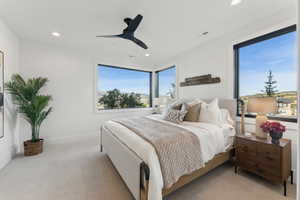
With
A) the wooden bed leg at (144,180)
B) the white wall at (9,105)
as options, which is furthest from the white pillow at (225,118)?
the white wall at (9,105)

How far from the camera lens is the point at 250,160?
1931 millimetres

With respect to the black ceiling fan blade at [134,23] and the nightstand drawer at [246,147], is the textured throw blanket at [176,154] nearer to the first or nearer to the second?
the nightstand drawer at [246,147]

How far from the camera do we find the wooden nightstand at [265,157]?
1645 millimetres

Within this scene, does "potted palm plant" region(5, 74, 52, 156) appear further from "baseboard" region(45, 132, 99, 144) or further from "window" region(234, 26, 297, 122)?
"window" region(234, 26, 297, 122)

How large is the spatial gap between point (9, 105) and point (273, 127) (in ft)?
15.1

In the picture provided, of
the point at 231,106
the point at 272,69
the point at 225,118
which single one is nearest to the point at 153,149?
the point at 225,118

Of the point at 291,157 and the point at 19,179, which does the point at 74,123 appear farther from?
the point at 291,157

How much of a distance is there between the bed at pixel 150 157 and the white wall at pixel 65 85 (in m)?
1.77

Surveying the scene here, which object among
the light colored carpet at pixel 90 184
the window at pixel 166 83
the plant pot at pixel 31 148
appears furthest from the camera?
the window at pixel 166 83

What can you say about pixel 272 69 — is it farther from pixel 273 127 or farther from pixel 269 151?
pixel 269 151

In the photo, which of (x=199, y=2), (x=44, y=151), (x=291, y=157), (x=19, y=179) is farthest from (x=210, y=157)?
(x=44, y=151)

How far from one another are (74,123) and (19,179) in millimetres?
1878

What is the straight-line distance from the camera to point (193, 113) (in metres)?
2.54

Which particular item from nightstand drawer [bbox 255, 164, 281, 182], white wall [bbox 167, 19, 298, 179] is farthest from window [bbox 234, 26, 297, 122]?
nightstand drawer [bbox 255, 164, 281, 182]
